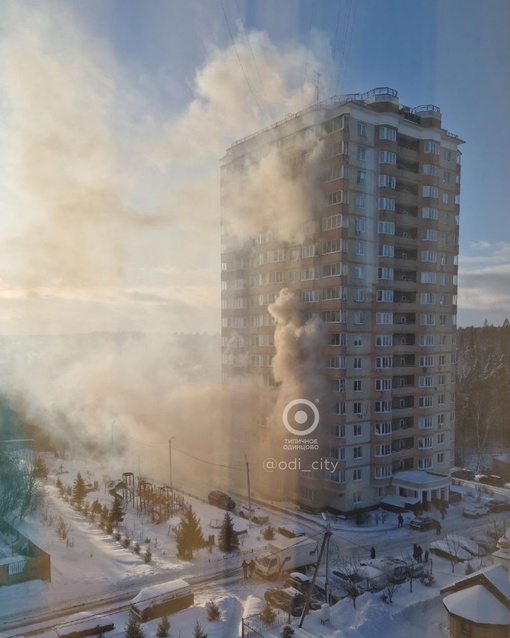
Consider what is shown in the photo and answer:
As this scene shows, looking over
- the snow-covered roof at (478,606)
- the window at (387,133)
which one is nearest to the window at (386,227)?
the window at (387,133)

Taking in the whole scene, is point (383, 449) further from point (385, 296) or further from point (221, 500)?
point (221, 500)

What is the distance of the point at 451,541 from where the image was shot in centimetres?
527

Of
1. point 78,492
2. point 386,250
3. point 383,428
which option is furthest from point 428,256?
point 78,492

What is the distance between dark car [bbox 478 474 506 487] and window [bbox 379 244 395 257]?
4.27 meters

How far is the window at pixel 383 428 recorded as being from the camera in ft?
22.4

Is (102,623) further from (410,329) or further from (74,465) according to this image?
(74,465)

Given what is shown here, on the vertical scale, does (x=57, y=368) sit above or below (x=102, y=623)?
above

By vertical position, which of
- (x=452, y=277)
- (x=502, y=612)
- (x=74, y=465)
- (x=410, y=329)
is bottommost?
(x=74, y=465)

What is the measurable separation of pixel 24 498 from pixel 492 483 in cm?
700

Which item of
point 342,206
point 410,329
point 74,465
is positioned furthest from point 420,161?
point 74,465

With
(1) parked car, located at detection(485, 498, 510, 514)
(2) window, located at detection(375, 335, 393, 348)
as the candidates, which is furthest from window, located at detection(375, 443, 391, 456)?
(1) parked car, located at detection(485, 498, 510, 514)

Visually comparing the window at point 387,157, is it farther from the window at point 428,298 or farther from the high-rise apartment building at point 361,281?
the window at point 428,298

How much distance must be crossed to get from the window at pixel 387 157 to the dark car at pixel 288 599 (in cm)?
525

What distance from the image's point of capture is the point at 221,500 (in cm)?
679
